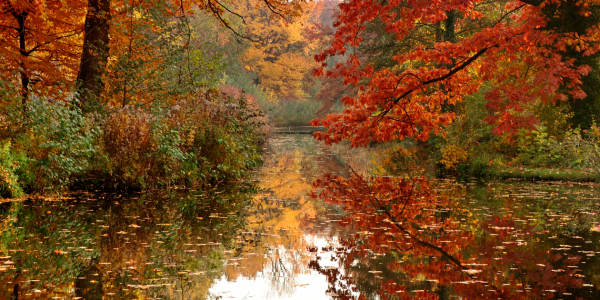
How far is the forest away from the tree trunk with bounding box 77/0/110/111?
5 cm

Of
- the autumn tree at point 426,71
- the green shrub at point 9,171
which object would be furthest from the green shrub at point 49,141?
the autumn tree at point 426,71

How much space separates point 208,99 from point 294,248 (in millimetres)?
8926

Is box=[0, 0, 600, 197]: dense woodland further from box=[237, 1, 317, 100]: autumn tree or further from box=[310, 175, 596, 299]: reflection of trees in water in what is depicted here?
box=[237, 1, 317, 100]: autumn tree

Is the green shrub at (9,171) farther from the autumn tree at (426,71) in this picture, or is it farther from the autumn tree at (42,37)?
the autumn tree at (426,71)

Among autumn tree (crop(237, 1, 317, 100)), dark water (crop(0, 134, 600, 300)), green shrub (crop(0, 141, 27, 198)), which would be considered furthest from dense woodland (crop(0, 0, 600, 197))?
autumn tree (crop(237, 1, 317, 100))

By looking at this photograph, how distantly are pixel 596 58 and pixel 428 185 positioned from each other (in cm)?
667

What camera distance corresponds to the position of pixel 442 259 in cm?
636

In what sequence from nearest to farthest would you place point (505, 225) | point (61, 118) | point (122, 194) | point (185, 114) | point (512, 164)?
point (505, 225) < point (61, 118) < point (122, 194) < point (185, 114) < point (512, 164)

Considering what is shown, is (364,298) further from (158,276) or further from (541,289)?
(158,276)

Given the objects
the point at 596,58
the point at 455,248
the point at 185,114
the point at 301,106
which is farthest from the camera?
the point at 301,106

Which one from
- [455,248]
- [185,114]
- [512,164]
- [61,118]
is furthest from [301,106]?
[455,248]

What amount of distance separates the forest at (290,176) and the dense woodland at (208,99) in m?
0.06

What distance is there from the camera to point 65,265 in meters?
5.73

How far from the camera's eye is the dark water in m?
5.17
